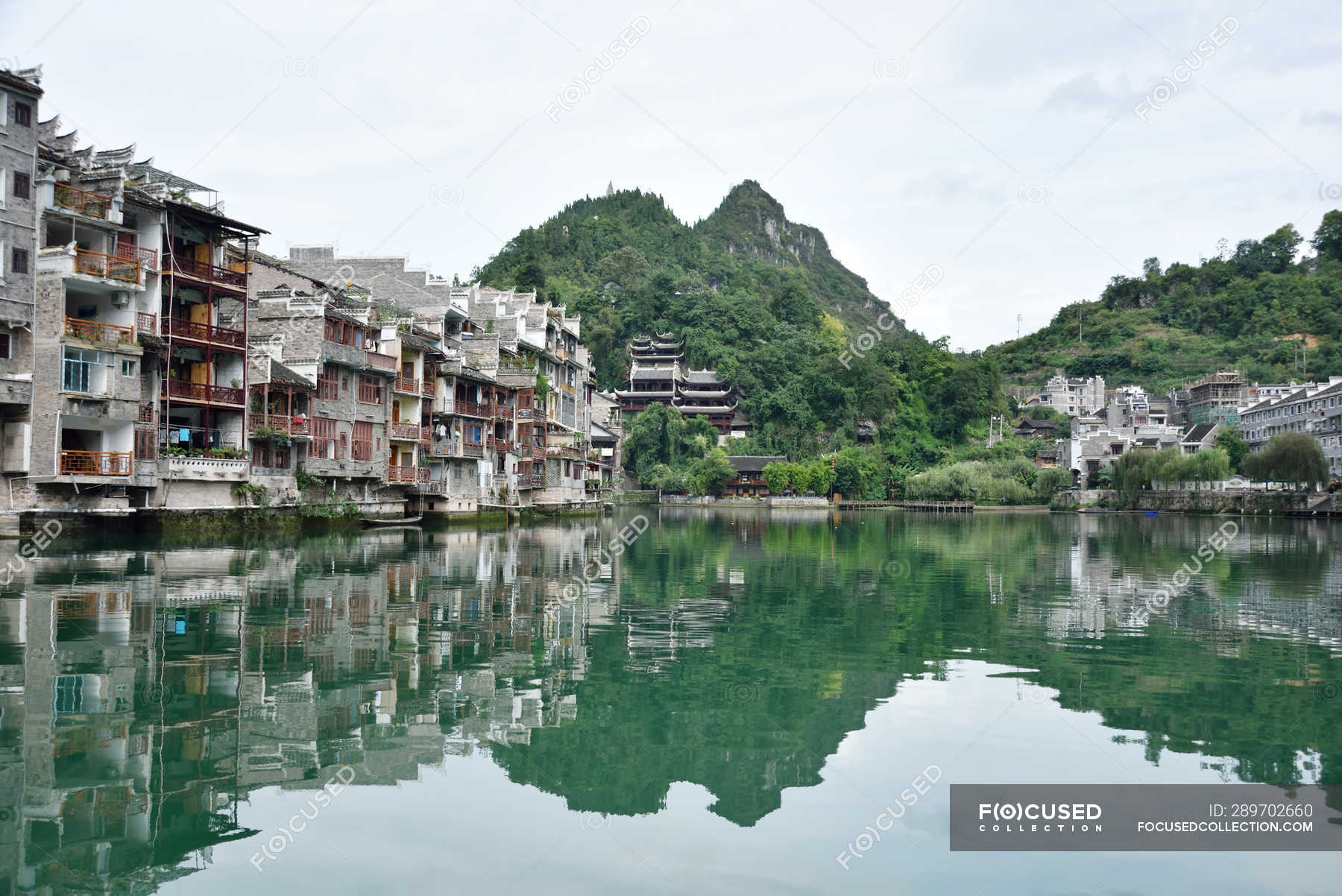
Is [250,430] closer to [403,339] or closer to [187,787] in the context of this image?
[403,339]

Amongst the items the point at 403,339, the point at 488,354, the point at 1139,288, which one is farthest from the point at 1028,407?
the point at 403,339

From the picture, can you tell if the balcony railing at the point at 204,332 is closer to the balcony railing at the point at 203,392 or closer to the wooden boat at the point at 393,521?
the balcony railing at the point at 203,392

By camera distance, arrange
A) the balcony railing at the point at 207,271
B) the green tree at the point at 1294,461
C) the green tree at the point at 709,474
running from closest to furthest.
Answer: the balcony railing at the point at 207,271 < the green tree at the point at 1294,461 < the green tree at the point at 709,474

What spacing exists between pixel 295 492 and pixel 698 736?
35.7 metres

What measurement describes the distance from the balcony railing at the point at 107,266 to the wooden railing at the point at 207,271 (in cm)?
241

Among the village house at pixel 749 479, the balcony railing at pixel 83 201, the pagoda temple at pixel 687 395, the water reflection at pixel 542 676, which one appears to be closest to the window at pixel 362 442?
the balcony railing at pixel 83 201

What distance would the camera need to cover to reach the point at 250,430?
136ft

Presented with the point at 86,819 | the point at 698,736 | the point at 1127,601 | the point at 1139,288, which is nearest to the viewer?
the point at 86,819

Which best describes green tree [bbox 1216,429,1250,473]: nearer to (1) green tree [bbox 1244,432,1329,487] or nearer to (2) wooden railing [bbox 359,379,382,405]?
(1) green tree [bbox 1244,432,1329,487]

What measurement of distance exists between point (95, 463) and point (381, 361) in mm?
16494

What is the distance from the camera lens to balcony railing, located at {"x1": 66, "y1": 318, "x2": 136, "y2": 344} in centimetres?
3406

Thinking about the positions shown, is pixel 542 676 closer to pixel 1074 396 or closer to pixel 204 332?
pixel 204 332

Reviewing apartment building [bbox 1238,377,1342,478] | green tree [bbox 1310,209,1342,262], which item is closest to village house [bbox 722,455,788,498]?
apartment building [bbox 1238,377,1342,478]

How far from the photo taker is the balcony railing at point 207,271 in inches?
1533
